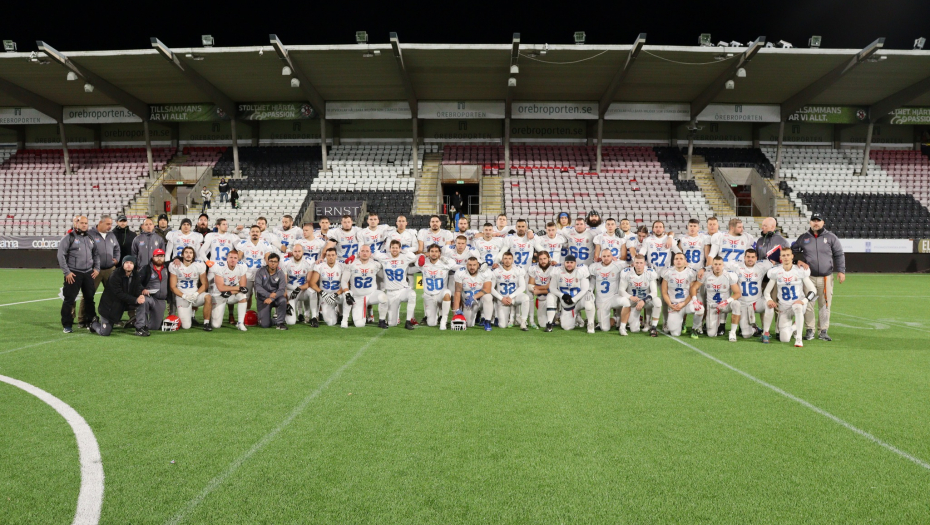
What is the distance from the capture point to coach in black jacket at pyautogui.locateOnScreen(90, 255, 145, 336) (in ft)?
27.9

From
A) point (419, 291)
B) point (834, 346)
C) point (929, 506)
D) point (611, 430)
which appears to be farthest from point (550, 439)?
point (419, 291)

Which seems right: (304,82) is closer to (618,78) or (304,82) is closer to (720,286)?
(618,78)

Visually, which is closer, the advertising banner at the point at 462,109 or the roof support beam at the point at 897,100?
the roof support beam at the point at 897,100

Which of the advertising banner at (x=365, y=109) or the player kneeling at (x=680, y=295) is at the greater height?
the advertising banner at (x=365, y=109)

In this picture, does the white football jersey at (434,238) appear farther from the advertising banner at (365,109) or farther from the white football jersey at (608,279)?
the advertising banner at (365,109)

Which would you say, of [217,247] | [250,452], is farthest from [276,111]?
[250,452]

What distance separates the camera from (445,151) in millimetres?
31562

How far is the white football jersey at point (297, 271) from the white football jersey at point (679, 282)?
6561mm

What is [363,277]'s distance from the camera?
9.84 metres

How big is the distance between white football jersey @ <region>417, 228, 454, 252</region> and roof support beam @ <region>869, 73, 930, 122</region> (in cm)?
2750

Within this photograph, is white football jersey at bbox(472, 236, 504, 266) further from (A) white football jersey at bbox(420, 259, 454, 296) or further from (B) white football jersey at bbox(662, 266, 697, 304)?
(B) white football jersey at bbox(662, 266, 697, 304)

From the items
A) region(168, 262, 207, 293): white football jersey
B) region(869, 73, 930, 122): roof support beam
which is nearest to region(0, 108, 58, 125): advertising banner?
region(168, 262, 207, 293): white football jersey

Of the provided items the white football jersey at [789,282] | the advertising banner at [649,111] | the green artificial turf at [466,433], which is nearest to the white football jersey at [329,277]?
the green artificial turf at [466,433]

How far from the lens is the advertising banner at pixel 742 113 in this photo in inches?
1123
